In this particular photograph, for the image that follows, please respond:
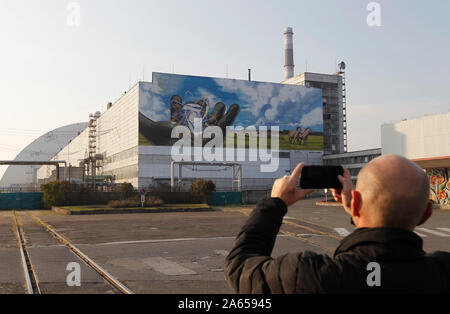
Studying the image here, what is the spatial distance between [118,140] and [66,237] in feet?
217

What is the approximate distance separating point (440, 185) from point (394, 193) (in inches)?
1420

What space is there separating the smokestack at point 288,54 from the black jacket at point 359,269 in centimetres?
9397

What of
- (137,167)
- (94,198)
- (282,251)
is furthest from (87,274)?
(137,167)

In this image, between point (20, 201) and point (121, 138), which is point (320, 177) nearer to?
point (20, 201)

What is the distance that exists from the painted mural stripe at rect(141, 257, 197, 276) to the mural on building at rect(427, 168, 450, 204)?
95.6ft

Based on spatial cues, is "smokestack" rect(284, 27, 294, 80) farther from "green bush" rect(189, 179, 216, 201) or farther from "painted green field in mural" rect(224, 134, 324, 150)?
"green bush" rect(189, 179, 216, 201)

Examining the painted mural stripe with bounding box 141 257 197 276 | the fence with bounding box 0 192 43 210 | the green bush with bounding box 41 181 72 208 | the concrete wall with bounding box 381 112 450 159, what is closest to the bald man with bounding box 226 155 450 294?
the painted mural stripe with bounding box 141 257 197 276

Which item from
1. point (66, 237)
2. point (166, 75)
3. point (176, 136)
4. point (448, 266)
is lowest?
point (66, 237)

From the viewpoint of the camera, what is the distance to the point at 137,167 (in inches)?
2721

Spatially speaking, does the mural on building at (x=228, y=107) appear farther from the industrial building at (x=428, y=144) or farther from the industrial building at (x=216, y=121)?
the industrial building at (x=428, y=144)

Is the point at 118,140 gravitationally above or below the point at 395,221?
above

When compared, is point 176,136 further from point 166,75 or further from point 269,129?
point 269,129

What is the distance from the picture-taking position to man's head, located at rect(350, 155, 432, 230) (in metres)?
1.84
